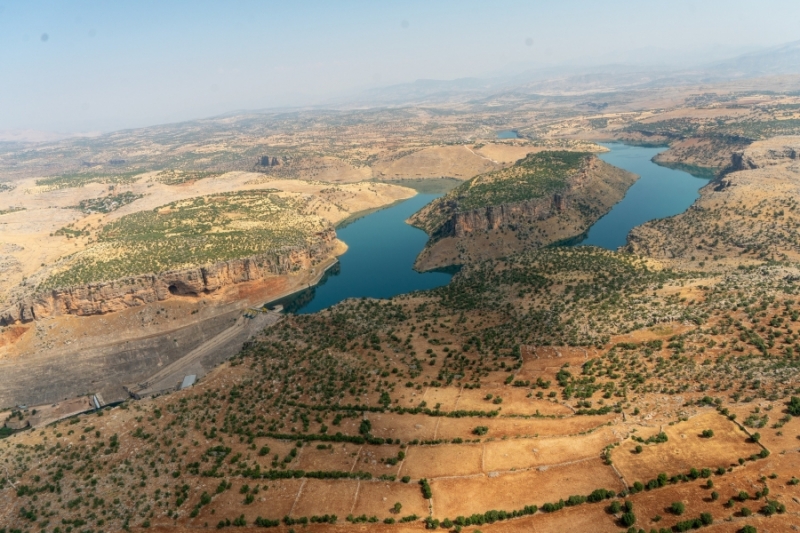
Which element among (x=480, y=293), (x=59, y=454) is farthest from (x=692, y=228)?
(x=59, y=454)

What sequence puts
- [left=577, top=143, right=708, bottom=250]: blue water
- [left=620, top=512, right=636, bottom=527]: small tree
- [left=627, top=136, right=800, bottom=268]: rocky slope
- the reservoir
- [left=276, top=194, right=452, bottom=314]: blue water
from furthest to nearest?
[left=577, top=143, right=708, bottom=250]: blue water → the reservoir → [left=276, top=194, right=452, bottom=314]: blue water → [left=627, top=136, right=800, bottom=268]: rocky slope → [left=620, top=512, right=636, bottom=527]: small tree

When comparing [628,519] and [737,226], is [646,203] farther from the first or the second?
[628,519]

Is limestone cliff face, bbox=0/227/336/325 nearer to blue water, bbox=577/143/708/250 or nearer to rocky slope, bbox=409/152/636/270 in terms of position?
rocky slope, bbox=409/152/636/270

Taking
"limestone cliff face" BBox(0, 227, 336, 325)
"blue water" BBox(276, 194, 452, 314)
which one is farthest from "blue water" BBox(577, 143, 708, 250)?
"limestone cliff face" BBox(0, 227, 336, 325)

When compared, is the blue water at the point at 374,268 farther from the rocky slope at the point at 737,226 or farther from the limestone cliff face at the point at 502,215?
the rocky slope at the point at 737,226

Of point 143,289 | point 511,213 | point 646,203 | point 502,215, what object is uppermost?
point 511,213

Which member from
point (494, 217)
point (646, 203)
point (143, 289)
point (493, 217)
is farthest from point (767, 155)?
point (143, 289)

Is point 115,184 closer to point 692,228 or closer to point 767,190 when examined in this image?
point 692,228
